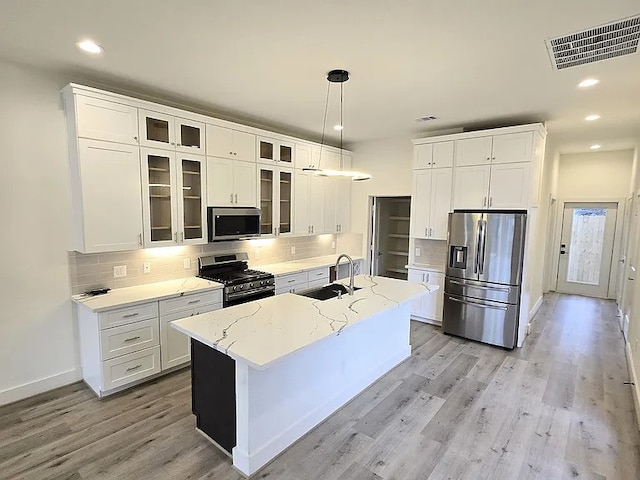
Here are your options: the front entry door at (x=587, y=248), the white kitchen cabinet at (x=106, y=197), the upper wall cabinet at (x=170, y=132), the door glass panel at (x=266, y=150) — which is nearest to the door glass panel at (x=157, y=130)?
the upper wall cabinet at (x=170, y=132)

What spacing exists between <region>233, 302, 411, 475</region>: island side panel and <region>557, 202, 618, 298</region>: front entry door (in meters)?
5.75

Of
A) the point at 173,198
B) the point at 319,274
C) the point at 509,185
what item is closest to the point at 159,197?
the point at 173,198

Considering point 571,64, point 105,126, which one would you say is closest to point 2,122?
point 105,126

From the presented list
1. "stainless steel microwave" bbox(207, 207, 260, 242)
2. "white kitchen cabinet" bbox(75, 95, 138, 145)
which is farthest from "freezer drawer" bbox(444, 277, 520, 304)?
"white kitchen cabinet" bbox(75, 95, 138, 145)

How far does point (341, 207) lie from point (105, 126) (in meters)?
3.68

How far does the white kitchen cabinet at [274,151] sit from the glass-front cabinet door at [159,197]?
125 cm

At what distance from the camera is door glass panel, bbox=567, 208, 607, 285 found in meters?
6.93

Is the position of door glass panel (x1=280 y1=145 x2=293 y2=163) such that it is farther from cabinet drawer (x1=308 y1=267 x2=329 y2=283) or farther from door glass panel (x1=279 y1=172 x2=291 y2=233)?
cabinet drawer (x1=308 y1=267 x2=329 y2=283)

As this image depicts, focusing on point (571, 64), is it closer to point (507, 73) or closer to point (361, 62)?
point (507, 73)

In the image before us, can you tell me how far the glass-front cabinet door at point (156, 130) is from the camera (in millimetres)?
3338

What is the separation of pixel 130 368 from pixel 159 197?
168 centimetres

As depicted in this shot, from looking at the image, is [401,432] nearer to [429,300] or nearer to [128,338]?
[128,338]

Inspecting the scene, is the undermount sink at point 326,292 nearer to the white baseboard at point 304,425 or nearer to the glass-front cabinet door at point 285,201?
the white baseboard at point 304,425

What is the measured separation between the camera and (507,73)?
291 cm
